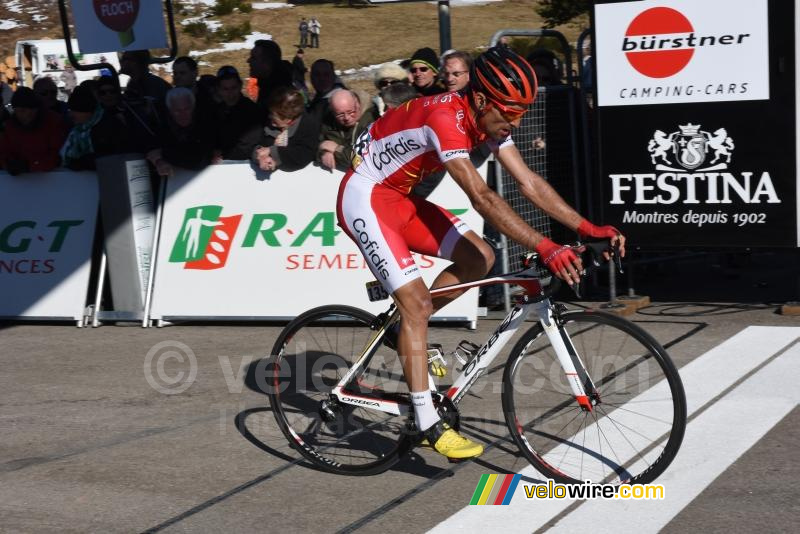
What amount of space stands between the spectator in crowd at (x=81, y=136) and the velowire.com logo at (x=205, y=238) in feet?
3.62

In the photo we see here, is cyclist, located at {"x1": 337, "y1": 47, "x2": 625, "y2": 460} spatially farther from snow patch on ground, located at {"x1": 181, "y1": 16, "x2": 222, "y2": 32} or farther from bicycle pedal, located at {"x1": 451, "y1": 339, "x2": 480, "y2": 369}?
snow patch on ground, located at {"x1": 181, "y1": 16, "x2": 222, "y2": 32}

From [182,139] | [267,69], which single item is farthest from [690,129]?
[182,139]

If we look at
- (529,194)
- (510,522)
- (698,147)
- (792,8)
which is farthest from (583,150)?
(510,522)

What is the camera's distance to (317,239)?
891 cm

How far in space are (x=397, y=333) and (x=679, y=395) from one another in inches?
55.3

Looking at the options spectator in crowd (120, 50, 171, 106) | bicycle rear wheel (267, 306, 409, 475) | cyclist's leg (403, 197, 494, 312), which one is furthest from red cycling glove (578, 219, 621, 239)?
spectator in crowd (120, 50, 171, 106)

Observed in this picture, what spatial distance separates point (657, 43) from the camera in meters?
8.36

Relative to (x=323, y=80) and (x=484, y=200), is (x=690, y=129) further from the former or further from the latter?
(x=484, y=200)

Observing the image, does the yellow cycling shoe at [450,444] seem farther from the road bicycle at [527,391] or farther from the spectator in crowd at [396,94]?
the spectator in crowd at [396,94]

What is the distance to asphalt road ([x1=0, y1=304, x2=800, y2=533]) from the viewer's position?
4.74 metres

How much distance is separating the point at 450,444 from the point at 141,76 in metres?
8.44

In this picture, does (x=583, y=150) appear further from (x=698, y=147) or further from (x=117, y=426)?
(x=117, y=426)

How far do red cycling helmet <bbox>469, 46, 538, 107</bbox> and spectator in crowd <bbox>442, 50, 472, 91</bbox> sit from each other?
3.80m

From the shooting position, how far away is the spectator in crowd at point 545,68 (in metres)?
10.0
